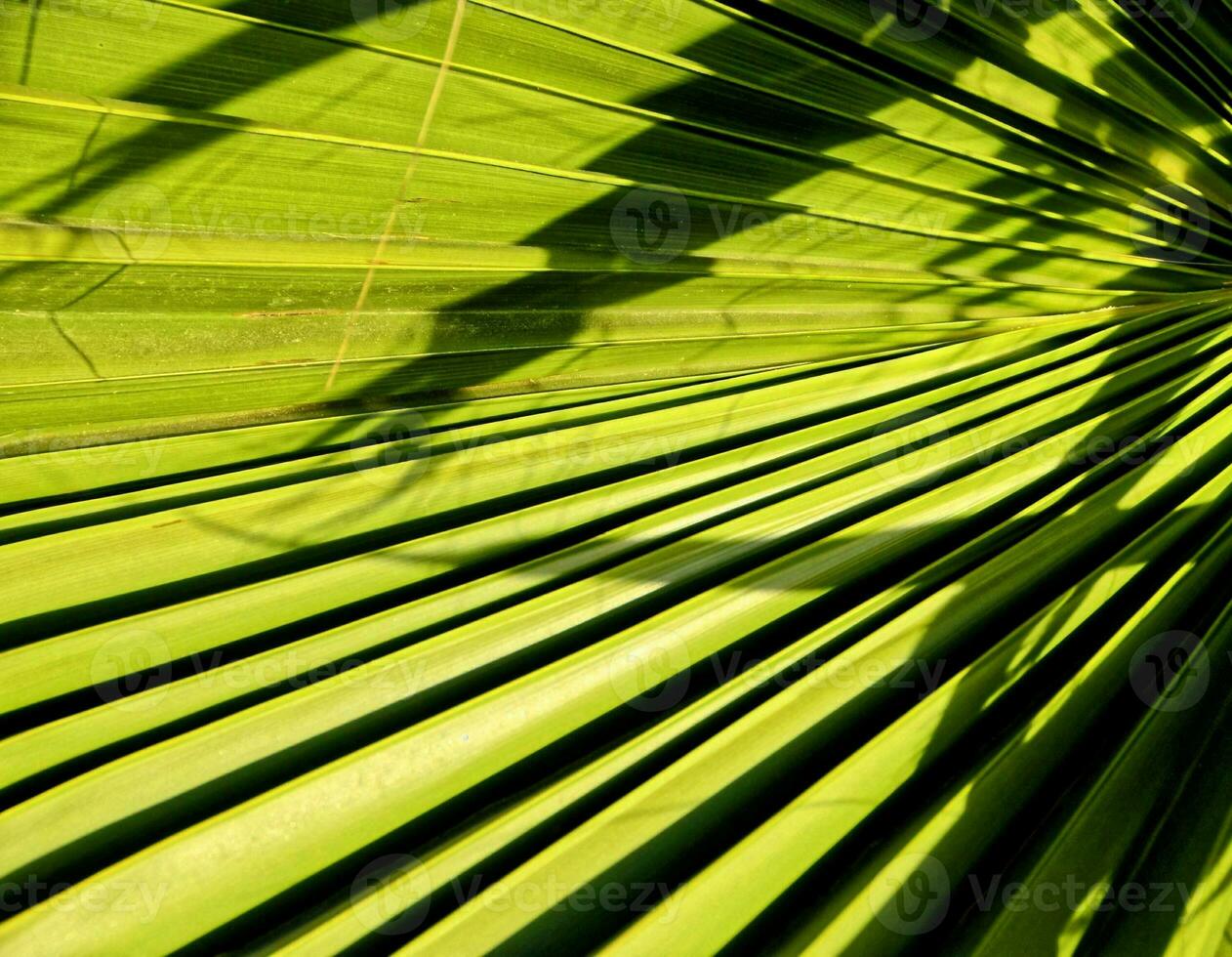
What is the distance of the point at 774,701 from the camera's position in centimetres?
81

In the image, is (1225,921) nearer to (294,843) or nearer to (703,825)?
(703,825)

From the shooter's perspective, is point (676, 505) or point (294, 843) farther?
point (676, 505)

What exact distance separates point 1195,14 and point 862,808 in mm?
1307

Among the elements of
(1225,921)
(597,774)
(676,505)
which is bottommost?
(1225,921)

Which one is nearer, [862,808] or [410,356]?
[862,808]

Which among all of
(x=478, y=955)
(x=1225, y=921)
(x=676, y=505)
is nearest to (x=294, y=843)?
(x=478, y=955)

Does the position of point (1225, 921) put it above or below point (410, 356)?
below

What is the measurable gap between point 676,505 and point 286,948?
69 centimetres

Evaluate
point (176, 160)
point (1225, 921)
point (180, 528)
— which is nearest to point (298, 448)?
point (180, 528)

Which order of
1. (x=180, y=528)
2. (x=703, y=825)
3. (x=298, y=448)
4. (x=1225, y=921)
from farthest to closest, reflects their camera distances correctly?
(x=298, y=448)
(x=180, y=528)
(x=703, y=825)
(x=1225, y=921)

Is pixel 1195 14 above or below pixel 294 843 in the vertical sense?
above

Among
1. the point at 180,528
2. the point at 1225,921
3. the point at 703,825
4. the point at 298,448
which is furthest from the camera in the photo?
the point at 298,448

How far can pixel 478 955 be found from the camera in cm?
67

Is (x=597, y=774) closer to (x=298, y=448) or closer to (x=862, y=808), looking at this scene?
(x=862, y=808)
